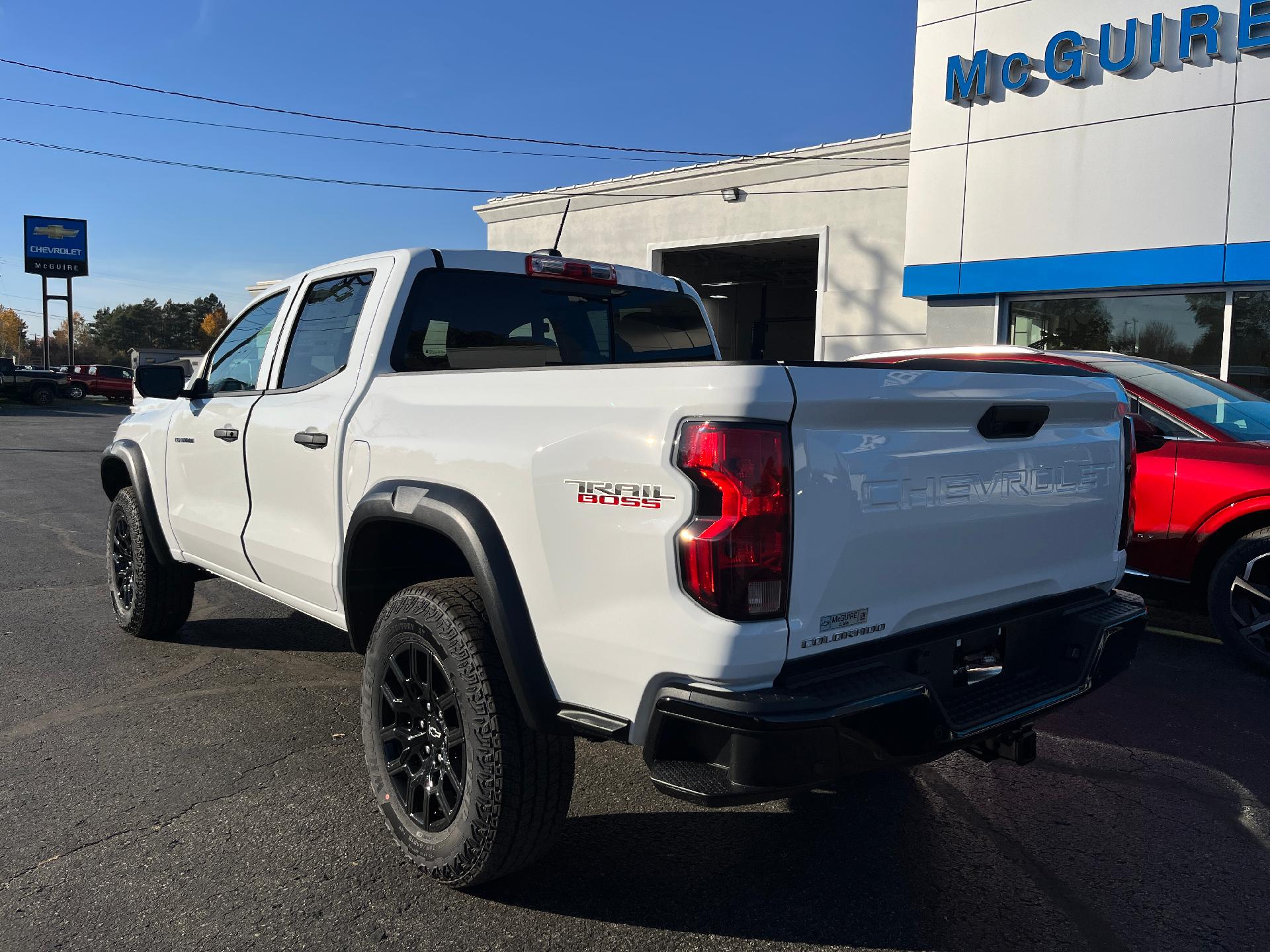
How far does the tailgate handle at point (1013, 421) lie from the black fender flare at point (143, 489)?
4.15m

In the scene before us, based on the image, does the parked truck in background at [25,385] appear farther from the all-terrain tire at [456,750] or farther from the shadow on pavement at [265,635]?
the all-terrain tire at [456,750]

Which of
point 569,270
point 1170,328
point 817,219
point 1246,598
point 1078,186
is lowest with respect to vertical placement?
point 1246,598

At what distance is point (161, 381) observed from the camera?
464 cm

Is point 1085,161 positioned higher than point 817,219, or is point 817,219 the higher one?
point 817,219

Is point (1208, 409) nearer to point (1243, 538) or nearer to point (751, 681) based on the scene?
point (1243, 538)

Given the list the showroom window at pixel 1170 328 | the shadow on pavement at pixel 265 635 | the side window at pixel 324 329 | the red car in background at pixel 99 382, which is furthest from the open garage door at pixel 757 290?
the red car in background at pixel 99 382

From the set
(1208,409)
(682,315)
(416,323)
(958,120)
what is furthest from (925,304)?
(416,323)

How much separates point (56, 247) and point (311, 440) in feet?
207

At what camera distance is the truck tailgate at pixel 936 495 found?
222 centimetres

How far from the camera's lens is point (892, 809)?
3340 mm

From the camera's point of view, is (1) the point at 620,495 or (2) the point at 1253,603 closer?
(1) the point at 620,495

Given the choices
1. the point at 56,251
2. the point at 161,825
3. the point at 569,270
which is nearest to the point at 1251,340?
the point at 569,270

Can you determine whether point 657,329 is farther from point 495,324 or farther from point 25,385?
point 25,385

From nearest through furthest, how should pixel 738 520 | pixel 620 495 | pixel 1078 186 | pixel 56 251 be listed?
pixel 738 520 → pixel 620 495 → pixel 1078 186 → pixel 56 251
